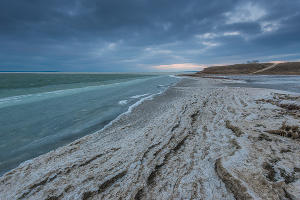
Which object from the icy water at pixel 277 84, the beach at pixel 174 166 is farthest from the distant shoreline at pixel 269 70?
the beach at pixel 174 166

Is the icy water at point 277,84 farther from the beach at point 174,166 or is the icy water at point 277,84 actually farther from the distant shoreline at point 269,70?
the distant shoreline at point 269,70

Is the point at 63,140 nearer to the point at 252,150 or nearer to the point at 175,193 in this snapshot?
the point at 175,193

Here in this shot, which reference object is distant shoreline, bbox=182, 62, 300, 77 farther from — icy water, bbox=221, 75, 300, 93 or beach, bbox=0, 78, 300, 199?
beach, bbox=0, 78, 300, 199

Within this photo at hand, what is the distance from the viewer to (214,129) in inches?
203

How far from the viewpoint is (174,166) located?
3246mm

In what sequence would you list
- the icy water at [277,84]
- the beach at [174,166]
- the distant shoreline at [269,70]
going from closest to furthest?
the beach at [174,166]
the icy water at [277,84]
the distant shoreline at [269,70]

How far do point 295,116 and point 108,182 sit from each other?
25.0 feet

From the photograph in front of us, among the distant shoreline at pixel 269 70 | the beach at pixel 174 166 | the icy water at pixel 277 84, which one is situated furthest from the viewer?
the distant shoreline at pixel 269 70

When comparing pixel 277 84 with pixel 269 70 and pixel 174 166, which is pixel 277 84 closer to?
pixel 174 166

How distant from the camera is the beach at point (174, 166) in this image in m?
2.54

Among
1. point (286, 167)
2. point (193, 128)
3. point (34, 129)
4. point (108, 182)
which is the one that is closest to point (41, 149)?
point (34, 129)

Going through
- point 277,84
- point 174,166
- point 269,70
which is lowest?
point 174,166

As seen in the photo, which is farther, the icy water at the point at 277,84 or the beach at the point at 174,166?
the icy water at the point at 277,84

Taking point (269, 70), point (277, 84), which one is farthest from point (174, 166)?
point (269, 70)
